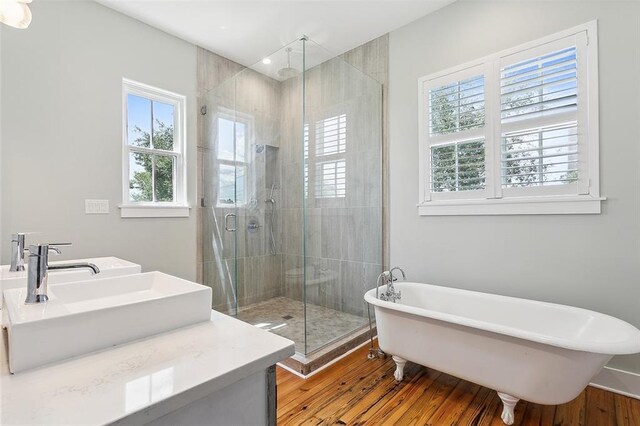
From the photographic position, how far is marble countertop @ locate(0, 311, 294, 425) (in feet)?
2.02

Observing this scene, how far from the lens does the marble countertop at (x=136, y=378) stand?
0.61 meters

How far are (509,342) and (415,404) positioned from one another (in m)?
0.68

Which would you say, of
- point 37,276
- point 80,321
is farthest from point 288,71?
point 80,321

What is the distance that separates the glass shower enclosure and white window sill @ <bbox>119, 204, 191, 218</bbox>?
0.29 meters

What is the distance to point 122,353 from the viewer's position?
2.86ft

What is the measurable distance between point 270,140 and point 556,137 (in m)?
2.40

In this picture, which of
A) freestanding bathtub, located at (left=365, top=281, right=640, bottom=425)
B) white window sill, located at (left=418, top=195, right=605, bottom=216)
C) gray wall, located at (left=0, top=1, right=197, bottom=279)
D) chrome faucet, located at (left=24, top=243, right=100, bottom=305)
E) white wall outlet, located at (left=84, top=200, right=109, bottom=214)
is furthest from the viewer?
white wall outlet, located at (left=84, top=200, right=109, bottom=214)

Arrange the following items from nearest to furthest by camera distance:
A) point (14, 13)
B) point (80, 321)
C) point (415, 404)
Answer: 1. point (80, 321)
2. point (14, 13)
3. point (415, 404)

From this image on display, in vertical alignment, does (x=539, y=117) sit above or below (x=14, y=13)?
below

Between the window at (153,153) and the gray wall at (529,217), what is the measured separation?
2188 mm

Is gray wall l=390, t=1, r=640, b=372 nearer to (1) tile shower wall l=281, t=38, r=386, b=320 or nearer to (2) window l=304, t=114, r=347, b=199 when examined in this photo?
(1) tile shower wall l=281, t=38, r=386, b=320

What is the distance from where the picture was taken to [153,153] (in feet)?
9.93

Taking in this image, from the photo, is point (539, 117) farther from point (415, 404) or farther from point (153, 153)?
point (153, 153)

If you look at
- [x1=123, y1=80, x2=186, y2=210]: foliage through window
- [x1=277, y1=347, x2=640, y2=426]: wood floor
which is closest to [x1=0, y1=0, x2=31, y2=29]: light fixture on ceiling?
[x1=123, y1=80, x2=186, y2=210]: foliage through window
